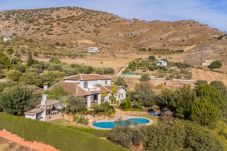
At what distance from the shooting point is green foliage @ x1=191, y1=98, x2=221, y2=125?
30438mm

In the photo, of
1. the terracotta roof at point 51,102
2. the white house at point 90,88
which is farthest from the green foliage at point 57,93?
the terracotta roof at point 51,102

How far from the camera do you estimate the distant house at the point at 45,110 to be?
31.1m

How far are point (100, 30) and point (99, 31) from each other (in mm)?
1402

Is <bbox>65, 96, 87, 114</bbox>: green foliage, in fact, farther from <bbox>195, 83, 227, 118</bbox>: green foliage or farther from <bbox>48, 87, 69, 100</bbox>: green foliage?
<bbox>195, 83, 227, 118</bbox>: green foliage

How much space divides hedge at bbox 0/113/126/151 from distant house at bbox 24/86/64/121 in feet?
11.0

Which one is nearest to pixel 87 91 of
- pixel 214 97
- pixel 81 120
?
pixel 81 120

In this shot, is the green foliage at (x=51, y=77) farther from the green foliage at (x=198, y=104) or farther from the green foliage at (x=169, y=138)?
the green foliage at (x=169, y=138)

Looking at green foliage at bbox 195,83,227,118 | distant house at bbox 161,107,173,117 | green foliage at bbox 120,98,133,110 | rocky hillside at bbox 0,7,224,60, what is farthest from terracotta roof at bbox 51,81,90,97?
rocky hillside at bbox 0,7,224,60

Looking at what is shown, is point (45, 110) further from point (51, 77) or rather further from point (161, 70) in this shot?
point (161, 70)

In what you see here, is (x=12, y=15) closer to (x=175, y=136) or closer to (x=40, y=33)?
(x=40, y=33)

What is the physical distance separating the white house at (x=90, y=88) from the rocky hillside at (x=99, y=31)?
2046 inches

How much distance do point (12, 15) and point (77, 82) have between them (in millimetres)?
102103

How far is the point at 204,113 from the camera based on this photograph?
3081cm

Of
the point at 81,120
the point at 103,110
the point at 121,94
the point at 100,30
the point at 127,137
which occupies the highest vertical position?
the point at 100,30
